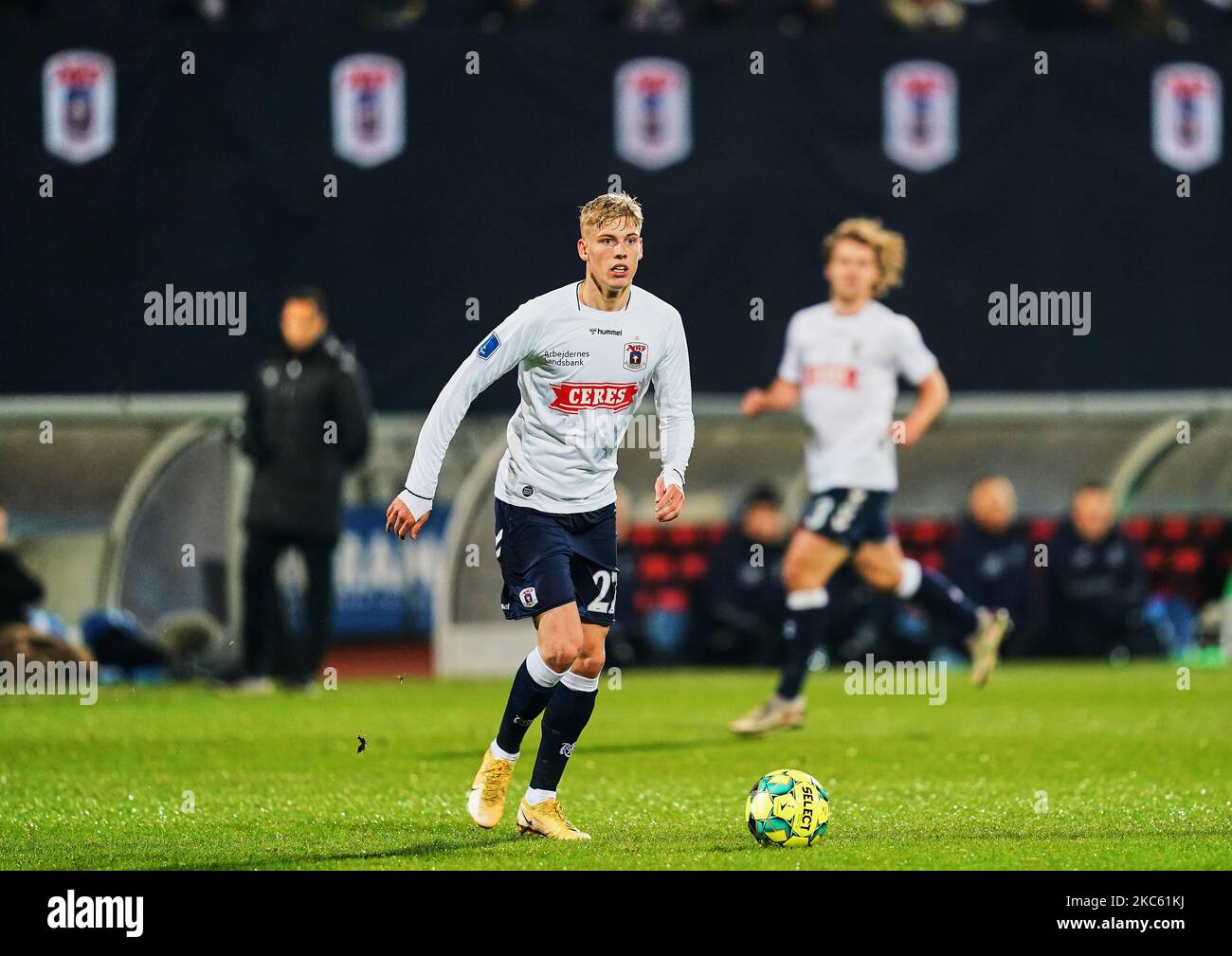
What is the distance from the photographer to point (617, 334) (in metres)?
6.66

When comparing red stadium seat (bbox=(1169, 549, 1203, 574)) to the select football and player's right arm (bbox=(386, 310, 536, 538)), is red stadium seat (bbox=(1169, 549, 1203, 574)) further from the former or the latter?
player's right arm (bbox=(386, 310, 536, 538))

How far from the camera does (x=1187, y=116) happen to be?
13875 millimetres

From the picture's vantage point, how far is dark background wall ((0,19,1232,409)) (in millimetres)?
13086

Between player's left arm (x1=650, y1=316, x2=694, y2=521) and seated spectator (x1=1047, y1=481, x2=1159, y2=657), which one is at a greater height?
player's left arm (x1=650, y1=316, x2=694, y2=521)

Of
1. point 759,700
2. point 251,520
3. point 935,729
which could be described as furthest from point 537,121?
point 935,729

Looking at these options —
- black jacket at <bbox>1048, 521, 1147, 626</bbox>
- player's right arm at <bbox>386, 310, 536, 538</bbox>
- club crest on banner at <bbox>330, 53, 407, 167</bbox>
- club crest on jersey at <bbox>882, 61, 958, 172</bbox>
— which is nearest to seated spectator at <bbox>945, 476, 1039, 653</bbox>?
black jacket at <bbox>1048, 521, 1147, 626</bbox>

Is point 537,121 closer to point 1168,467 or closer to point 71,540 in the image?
point 71,540

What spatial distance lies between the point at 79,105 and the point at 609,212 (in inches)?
295

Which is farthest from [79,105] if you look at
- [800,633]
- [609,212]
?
[609,212]

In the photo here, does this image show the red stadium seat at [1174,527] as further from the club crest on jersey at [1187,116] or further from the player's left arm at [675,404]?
the player's left arm at [675,404]

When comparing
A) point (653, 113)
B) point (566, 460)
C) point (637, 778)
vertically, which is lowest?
point (637, 778)

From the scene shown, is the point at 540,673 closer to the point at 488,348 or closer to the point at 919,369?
the point at 488,348

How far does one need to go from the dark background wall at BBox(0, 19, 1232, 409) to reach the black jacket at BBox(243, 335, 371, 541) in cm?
88

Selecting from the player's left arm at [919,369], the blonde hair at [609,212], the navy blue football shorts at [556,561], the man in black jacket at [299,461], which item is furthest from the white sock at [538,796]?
the man in black jacket at [299,461]
